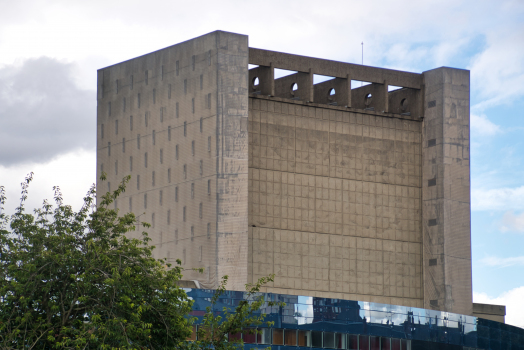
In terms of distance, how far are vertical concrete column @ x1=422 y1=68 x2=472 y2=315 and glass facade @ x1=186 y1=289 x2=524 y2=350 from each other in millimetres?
4915

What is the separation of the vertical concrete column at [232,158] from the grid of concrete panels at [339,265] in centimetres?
373

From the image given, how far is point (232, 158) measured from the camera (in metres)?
84.7

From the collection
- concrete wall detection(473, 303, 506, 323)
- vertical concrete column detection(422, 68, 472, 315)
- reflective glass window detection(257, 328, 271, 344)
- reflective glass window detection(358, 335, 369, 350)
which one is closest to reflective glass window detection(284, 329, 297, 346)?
reflective glass window detection(257, 328, 271, 344)

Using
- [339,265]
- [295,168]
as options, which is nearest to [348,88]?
[295,168]

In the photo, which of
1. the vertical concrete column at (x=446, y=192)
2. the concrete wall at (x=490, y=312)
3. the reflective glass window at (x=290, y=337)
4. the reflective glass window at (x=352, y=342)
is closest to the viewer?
the reflective glass window at (x=290, y=337)

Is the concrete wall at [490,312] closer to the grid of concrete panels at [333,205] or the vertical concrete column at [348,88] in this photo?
the grid of concrete panels at [333,205]


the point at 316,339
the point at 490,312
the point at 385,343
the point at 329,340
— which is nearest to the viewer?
the point at 316,339

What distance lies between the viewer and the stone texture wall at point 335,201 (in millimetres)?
88938

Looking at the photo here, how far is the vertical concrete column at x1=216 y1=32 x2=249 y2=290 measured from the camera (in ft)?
274

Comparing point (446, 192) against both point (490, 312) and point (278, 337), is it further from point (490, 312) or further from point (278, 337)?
point (278, 337)

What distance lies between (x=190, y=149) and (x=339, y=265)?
697 inches

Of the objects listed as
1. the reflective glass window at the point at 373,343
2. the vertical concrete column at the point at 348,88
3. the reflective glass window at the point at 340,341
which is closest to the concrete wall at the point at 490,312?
the reflective glass window at the point at 373,343

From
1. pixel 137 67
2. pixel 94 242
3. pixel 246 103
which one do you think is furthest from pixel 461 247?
pixel 94 242

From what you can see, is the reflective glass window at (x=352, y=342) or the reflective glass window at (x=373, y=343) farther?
the reflective glass window at (x=373, y=343)
